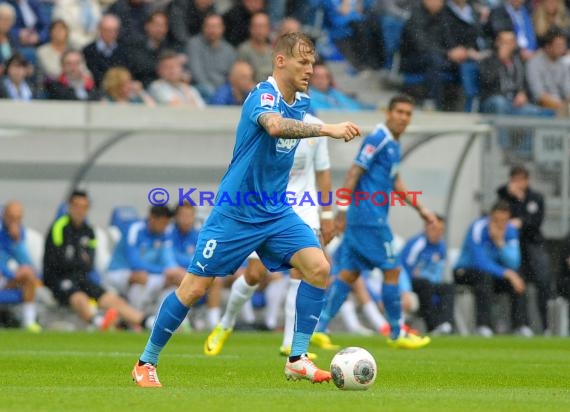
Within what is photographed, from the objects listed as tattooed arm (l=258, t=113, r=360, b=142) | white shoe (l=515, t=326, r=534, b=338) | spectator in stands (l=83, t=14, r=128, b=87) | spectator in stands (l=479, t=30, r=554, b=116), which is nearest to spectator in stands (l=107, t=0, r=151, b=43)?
spectator in stands (l=83, t=14, r=128, b=87)

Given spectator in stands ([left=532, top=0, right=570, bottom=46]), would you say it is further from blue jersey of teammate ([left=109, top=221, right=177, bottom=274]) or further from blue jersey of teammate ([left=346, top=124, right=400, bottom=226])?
blue jersey of teammate ([left=346, top=124, right=400, bottom=226])

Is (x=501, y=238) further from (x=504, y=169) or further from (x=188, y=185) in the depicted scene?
(x=188, y=185)

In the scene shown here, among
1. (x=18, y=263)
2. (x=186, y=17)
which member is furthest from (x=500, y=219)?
(x=18, y=263)

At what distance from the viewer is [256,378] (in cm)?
926

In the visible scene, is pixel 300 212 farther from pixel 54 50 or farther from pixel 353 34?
pixel 353 34

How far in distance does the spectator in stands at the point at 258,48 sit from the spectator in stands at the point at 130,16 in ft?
4.77

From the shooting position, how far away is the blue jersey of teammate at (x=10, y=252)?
16.6m

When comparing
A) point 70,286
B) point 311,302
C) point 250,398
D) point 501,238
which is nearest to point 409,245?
point 501,238

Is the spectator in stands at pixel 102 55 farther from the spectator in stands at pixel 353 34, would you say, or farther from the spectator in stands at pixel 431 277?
the spectator in stands at pixel 431 277

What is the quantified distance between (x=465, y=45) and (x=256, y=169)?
42.8 ft

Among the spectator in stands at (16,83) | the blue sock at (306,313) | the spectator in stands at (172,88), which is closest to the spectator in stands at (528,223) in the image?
the spectator in stands at (172,88)

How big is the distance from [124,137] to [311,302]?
9499 mm

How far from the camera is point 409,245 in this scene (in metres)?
17.8

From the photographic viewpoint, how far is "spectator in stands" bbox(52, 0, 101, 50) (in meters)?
19.5
